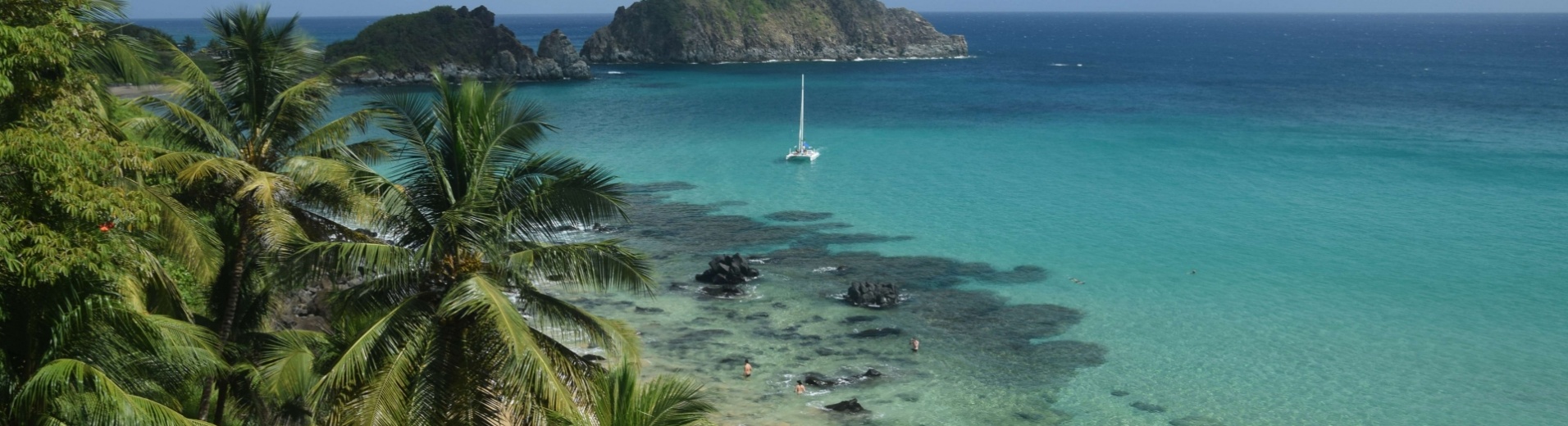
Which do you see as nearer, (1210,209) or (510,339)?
(510,339)

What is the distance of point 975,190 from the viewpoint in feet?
165

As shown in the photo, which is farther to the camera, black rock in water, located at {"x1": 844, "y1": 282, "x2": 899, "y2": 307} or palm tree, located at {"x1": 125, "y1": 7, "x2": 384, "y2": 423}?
black rock in water, located at {"x1": 844, "y1": 282, "x2": 899, "y2": 307}

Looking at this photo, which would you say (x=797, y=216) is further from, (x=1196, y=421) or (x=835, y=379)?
(x=1196, y=421)

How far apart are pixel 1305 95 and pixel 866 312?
75625 mm

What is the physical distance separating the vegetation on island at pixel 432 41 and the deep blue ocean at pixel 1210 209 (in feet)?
33.6

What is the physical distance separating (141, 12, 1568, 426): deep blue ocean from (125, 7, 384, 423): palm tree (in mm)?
12356

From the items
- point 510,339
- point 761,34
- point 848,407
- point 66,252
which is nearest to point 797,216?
point 848,407

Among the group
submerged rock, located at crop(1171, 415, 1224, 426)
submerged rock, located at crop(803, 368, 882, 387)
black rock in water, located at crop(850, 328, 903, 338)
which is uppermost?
submerged rock, located at crop(803, 368, 882, 387)

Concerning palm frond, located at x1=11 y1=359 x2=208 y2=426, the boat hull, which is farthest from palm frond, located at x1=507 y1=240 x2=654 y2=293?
the boat hull

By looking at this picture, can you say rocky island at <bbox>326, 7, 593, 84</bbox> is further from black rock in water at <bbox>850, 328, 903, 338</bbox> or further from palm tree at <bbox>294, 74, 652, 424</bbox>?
palm tree at <bbox>294, 74, 652, 424</bbox>

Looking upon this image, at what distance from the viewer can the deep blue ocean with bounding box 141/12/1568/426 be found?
26.5 meters

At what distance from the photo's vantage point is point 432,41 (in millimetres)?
103938

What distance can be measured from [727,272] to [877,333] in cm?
588

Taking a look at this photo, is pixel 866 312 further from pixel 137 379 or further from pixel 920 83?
pixel 920 83
